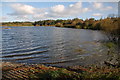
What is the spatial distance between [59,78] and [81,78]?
33.1 inches

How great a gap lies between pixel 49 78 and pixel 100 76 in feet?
6.52

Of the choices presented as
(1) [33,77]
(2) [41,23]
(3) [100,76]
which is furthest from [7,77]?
(2) [41,23]

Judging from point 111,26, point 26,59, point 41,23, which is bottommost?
point 26,59

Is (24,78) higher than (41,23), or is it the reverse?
(41,23)

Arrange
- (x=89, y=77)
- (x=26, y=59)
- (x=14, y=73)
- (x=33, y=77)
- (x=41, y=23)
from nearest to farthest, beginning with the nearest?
1. (x=89, y=77)
2. (x=33, y=77)
3. (x=14, y=73)
4. (x=26, y=59)
5. (x=41, y=23)

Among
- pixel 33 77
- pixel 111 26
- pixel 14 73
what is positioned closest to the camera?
pixel 33 77

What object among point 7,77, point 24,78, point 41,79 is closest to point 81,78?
point 41,79

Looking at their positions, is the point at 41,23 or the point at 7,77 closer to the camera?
the point at 7,77

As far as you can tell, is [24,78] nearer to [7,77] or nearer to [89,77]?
[7,77]

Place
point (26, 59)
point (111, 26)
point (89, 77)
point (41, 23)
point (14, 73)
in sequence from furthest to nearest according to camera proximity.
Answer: point (41, 23) < point (111, 26) < point (26, 59) < point (14, 73) < point (89, 77)

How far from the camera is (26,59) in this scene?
1178 centimetres

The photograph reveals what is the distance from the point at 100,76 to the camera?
17.3 ft

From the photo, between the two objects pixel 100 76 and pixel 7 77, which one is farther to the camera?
pixel 7 77

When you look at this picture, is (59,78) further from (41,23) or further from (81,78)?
(41,23)
